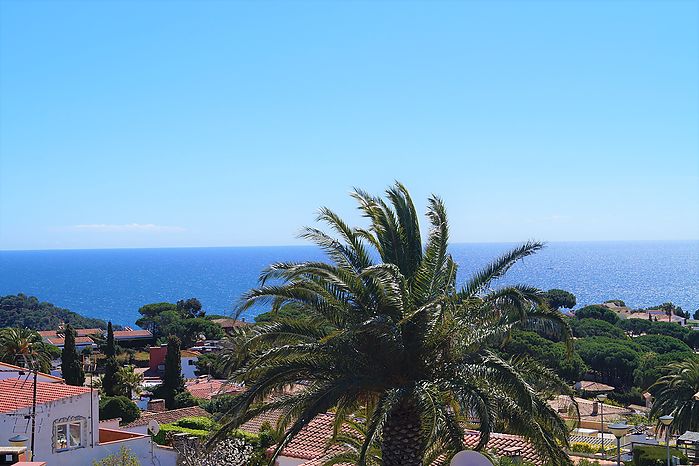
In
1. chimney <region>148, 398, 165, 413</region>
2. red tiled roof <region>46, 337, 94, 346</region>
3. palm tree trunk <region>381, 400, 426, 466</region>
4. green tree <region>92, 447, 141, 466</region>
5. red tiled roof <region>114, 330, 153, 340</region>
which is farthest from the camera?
red tiled roof <region>114, 330, 153, 340</region>

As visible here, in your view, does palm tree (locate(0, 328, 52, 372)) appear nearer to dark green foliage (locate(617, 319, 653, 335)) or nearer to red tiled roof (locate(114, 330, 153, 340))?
red tiled roof (locate(114, 330, 153, 340))

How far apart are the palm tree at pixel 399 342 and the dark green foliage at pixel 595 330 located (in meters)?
69.3

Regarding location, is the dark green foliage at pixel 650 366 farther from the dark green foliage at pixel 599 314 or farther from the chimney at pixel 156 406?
the chimney at pixel 156 406

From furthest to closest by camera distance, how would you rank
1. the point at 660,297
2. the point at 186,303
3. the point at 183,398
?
the point at 660,297 < the point at 186,303 < the point at 183,398

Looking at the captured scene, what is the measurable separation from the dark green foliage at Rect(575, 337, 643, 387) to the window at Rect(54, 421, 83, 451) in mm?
51716

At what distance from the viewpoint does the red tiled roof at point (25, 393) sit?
64.9ft

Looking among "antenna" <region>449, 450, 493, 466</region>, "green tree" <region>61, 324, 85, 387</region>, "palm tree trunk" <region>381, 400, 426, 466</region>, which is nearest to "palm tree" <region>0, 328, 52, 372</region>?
"green tree" <region>61, 324, 85, 387</region>

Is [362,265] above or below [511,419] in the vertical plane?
above

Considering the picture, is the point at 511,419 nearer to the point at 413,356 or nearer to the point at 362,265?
the point at 413,356

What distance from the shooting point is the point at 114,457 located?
20.2 m

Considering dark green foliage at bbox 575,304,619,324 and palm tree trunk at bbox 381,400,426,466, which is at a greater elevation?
palm tree trunk at bbox 381,400,426,466

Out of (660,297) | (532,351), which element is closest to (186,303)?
(532,351)

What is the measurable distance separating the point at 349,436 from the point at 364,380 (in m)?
3.40

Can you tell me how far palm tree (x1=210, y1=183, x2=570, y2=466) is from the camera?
11.2 m
